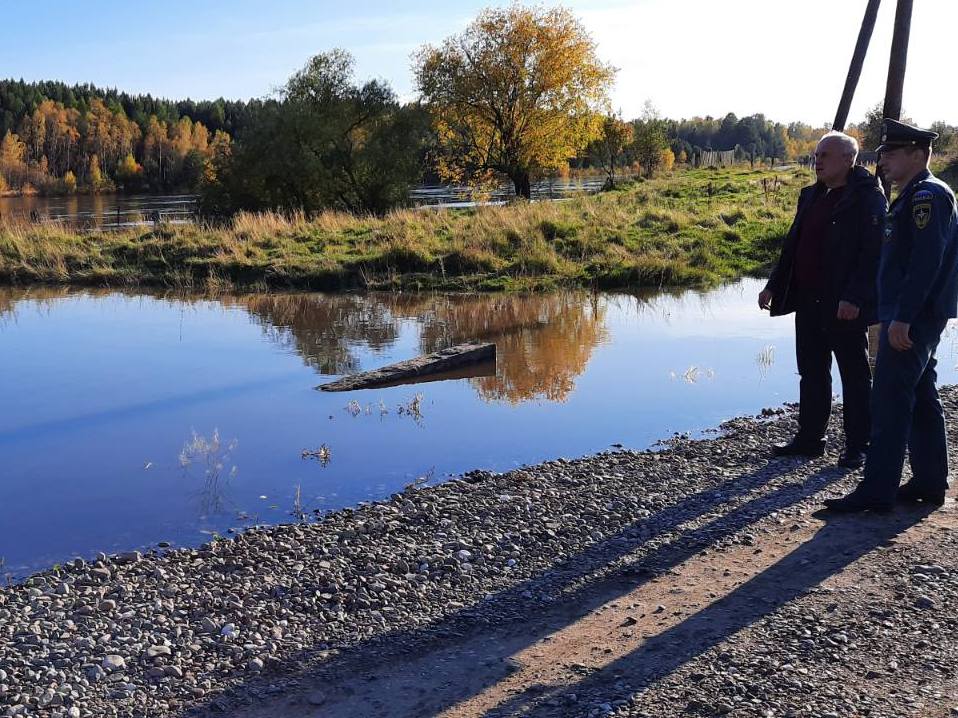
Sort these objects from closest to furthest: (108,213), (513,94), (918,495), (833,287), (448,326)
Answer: (918,495), (833,287), (448,326), (513,94), (108,213)

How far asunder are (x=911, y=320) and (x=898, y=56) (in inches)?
365

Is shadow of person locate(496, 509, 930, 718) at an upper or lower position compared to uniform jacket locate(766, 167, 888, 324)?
lower

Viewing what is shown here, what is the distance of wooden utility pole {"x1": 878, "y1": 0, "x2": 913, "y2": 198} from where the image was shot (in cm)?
1263

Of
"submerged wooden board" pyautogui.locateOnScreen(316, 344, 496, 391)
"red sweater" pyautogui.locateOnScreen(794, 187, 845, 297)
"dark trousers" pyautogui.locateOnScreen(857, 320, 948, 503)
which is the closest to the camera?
"dark trousers" pyautogui.locateOnScreen(857, 320, 948, 503)

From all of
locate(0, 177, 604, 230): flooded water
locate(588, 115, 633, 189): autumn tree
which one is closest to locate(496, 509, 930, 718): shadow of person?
locate(0, 177, 604, 230): flooded water

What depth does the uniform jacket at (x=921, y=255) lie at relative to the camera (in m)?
5.04

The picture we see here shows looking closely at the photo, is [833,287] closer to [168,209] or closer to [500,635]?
[500,635]

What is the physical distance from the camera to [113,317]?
50.5 ft

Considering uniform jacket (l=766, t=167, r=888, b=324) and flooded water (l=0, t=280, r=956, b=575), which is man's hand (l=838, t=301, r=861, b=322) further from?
flooded water (l=0, t=280, r=956, b=575)

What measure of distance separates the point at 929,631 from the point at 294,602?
3.00 meters

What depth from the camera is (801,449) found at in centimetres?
679

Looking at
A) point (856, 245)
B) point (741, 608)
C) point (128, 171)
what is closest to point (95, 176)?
point (128, 171)

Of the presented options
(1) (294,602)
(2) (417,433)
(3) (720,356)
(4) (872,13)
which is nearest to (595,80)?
(4) (872,13)

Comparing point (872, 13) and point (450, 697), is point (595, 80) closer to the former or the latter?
point (872, 13)
